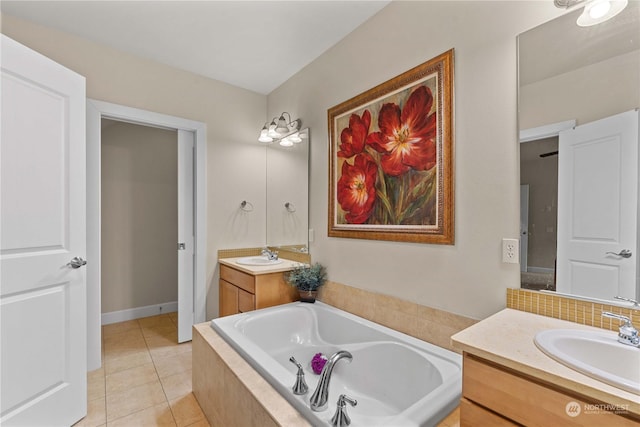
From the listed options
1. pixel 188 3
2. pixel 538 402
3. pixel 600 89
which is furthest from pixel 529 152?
pixel 188 3

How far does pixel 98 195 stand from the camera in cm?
232

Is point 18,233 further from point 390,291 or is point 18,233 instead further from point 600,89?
point 600,89

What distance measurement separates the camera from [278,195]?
306cm

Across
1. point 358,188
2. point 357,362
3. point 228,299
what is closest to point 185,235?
point 228,299

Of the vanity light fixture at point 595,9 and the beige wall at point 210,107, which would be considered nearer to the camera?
the vanity light fixture at point 595,9

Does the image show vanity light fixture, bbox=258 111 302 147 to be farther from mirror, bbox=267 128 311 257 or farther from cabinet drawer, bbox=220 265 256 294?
cabinet drawer, bbox=220 265 256 294

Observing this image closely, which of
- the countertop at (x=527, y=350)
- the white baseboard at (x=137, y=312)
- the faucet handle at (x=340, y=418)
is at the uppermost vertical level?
the countertop at (x=527, y=350)

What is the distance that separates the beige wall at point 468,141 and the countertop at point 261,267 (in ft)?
2.39

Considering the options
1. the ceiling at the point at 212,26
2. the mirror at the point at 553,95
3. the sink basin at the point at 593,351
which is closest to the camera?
the sink basin at the point at 593,351

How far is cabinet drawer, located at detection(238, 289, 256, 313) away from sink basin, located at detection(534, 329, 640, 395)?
188cm

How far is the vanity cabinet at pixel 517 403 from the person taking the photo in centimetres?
74

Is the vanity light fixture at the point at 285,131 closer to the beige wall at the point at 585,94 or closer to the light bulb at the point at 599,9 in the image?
the beige wall at the point at 585,94

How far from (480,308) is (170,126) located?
283cm

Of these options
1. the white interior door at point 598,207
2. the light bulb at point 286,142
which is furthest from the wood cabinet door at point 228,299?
the white interior door at point 598,207
